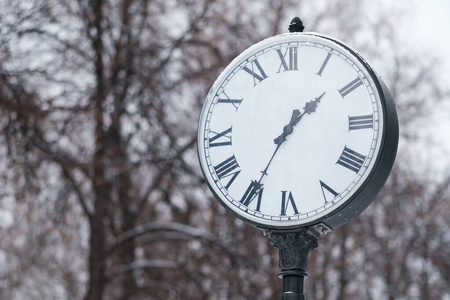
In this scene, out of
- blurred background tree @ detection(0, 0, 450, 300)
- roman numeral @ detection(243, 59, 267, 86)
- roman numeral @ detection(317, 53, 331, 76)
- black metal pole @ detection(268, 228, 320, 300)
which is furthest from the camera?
blurred background tree @ detection(0, 0, 450, 300)

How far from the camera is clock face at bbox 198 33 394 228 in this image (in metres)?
3.02

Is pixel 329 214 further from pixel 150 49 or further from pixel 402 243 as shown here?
pixel 402 243

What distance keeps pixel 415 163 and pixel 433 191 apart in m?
1.14

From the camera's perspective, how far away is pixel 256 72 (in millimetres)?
3320

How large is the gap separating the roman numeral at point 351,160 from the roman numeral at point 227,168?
1.26 ft

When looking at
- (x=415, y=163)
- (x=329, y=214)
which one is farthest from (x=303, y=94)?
(x=415, y=163)

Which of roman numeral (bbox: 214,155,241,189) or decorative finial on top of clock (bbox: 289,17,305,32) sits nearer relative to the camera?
roman numeral (bbox: 214,155,241,189)

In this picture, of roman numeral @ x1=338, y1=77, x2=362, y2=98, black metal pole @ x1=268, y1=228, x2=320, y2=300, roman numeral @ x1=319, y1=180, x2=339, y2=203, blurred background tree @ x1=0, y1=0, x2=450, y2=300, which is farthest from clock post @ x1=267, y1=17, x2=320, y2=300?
blurred background tree @ x1=0, y1=0, x2=450, y2=300

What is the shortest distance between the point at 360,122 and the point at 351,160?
0.14 meters

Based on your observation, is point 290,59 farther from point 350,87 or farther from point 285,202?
point 285,202

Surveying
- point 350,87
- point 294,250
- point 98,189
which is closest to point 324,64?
point 350,87

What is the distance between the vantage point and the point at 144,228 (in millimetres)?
10711

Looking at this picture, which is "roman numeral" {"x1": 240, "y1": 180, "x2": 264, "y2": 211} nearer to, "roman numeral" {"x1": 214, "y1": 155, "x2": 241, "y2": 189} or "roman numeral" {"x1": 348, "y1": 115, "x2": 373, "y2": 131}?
"roman numeral" {"x1": 214, "y1": 155, "x2": 241, "y2": 189}

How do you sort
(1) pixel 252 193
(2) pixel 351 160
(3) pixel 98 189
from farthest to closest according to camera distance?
(3) pixel 98 189, (1) pixel 252 193, (2) pixel 351 160
